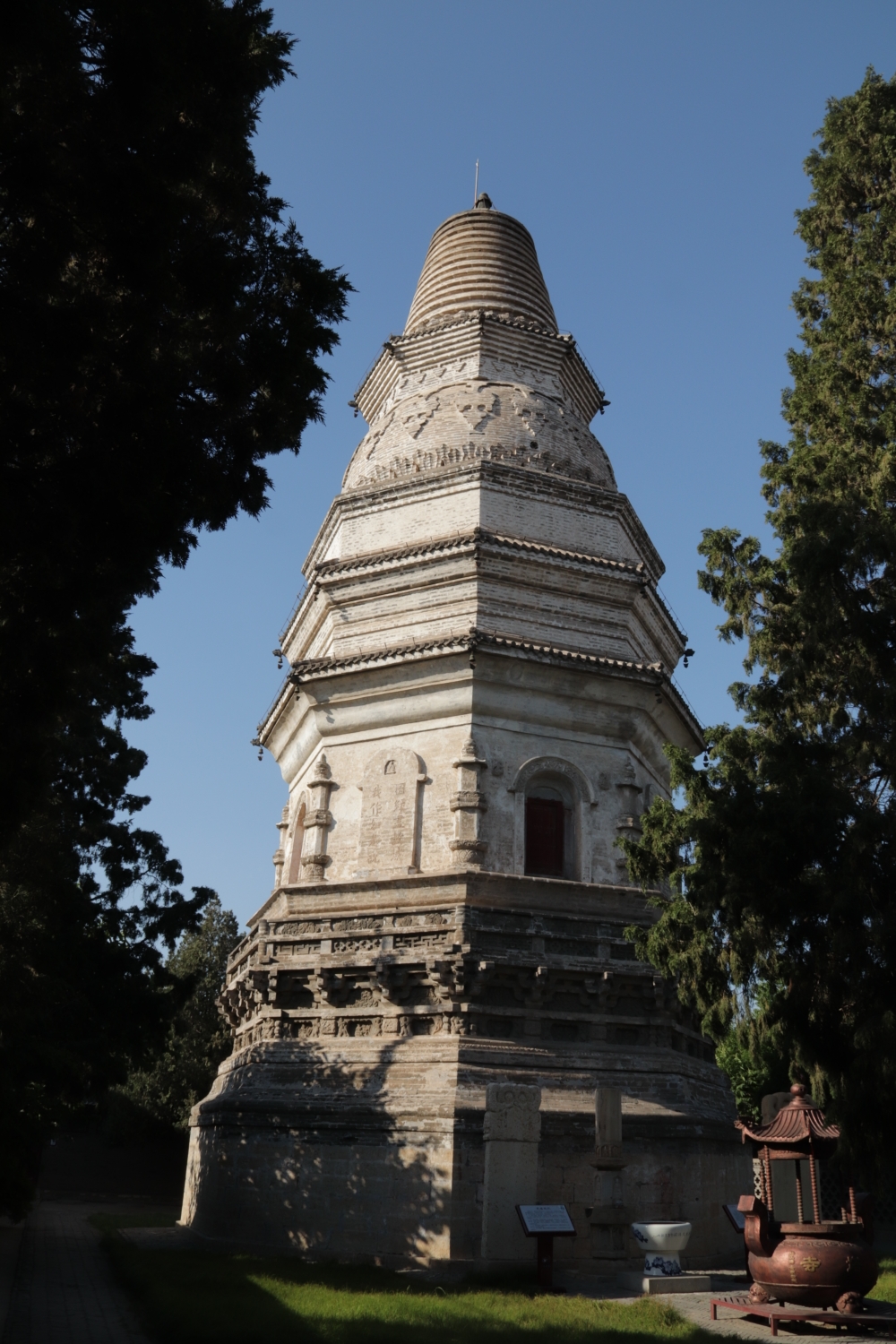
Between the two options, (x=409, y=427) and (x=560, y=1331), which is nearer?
A: (x=560, y=1331)

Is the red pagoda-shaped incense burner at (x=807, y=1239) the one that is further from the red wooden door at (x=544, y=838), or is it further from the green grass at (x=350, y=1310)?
the red wooden door at (x=544, y=838)

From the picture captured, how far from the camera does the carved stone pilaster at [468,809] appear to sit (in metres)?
16.4

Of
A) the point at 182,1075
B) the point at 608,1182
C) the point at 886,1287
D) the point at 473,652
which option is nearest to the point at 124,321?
the point at 473,652

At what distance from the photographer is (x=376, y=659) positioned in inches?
700

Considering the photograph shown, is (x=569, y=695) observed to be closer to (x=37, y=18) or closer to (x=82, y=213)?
(x=82, y=213)

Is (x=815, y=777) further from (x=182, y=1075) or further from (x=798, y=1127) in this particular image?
(x=182, y=1075)

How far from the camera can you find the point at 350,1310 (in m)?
10.2

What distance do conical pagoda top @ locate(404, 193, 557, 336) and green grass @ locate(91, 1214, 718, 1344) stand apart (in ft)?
57.9

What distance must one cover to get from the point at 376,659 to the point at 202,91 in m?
10.2

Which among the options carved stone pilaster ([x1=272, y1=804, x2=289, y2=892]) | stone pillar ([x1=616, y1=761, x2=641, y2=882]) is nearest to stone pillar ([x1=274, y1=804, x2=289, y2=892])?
carved stone pilaster ([x1=272, y1=804, x2=289, y2=892])

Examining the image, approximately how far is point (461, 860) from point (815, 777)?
6.48 m

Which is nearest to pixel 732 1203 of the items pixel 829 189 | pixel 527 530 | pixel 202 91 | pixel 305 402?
pixel 527 530

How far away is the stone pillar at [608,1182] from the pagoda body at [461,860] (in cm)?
4

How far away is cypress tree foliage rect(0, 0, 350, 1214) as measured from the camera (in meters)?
7.48
